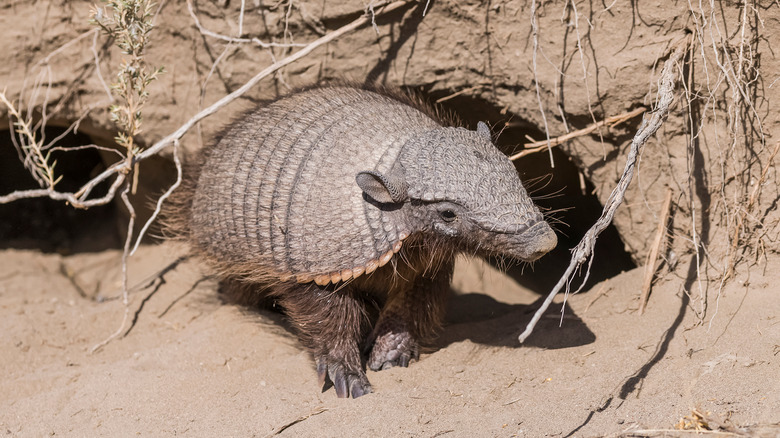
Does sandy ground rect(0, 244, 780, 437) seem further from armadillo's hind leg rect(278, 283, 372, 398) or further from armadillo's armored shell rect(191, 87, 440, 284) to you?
armadillo's armored shell rect(191, 87, 440, 284)

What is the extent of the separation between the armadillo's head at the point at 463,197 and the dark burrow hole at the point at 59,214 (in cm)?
459

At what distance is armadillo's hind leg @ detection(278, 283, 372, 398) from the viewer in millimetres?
4492

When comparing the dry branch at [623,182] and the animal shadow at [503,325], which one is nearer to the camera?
the dry branch at [623,182]

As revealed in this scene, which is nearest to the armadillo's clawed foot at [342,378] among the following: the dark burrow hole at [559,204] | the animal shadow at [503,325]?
the animal shadow at [503,325]

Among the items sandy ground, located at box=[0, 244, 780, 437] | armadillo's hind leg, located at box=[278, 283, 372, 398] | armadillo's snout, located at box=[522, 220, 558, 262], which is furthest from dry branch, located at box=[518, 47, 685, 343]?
armadillo's hind leg, located at box=[278, 283, 372, 398]

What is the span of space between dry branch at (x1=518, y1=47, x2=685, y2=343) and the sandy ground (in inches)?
19.4

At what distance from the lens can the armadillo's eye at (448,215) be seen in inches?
157

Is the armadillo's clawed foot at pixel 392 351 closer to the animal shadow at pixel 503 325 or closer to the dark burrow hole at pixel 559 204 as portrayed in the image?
the animal shadow at pixel 503 325

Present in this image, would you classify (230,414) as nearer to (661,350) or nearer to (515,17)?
(661,350)

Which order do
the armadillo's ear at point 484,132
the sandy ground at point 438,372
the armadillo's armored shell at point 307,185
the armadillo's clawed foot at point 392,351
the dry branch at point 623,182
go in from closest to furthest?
the dry branch at point 623,182, the sandy ground at point 438,372, the armadillo's armored shell at point 307,185, the armadillo's ear at point 484,132, the armadillo's clawed foot at point 392,351

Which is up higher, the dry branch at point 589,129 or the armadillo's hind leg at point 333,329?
the dry branch at point 589,129

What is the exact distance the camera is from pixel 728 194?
174 inches

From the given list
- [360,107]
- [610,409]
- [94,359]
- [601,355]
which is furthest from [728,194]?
[94,359]

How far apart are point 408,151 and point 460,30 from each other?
1312 mm
